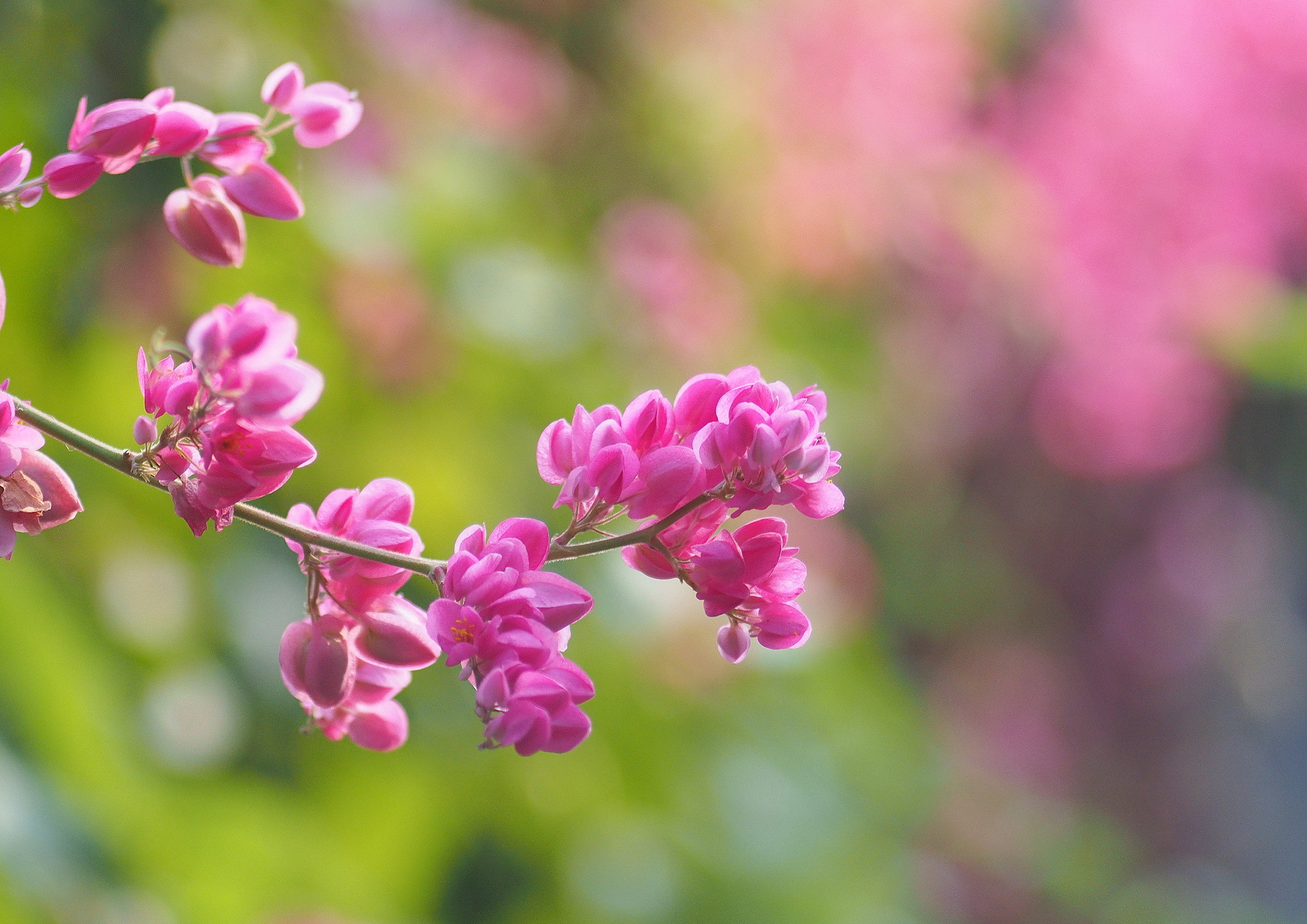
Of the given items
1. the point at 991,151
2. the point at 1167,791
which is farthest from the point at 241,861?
the point at 1167,791

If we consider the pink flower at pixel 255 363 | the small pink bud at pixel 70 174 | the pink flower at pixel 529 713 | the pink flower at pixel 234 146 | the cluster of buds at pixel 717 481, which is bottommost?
the pink flower at pixel 529 713

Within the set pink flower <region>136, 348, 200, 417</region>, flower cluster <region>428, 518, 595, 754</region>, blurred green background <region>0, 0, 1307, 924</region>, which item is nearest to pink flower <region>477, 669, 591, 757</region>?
flower cluster <region>428, 518, 595, 754</region>

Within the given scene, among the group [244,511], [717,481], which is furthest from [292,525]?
[717,481]

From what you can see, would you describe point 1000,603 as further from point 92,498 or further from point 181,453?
A: point 181,453

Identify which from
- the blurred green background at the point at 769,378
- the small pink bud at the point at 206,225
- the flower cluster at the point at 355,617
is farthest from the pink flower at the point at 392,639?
the blurred green background at the point at 769,378

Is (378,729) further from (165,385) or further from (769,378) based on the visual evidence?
(769,378)

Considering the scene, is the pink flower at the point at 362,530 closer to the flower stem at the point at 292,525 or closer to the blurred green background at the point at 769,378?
the flower stem at the point at 292,525
